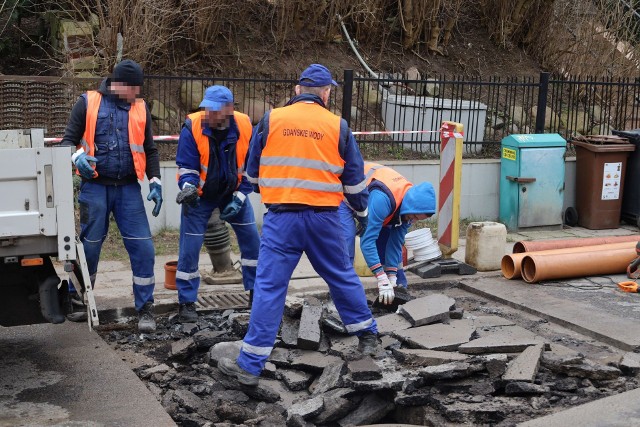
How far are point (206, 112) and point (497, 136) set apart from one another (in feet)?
23.1

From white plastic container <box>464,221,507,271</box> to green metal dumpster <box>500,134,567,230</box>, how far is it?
7.35ft

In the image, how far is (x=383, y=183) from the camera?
6.97m

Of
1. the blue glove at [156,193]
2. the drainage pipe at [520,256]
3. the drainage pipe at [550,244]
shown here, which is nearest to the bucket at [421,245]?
the drainage pipe at [520,256]

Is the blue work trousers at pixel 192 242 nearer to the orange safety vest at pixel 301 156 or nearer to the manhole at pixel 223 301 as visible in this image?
the manhole at pixel 223 301

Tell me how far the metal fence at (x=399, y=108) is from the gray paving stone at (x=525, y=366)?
573cm

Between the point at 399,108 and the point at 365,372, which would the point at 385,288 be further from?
the point at 399,108

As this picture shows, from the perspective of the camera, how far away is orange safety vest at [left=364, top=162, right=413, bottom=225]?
22.8ft

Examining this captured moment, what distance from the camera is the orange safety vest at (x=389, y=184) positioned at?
6.94 m

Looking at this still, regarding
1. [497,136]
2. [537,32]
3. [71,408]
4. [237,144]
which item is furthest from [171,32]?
[71,408]

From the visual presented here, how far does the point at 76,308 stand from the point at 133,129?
1.44 m

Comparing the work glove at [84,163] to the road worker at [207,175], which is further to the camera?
the road worker at [207,175]

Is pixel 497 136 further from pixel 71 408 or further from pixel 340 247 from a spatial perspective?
pixel 71 408

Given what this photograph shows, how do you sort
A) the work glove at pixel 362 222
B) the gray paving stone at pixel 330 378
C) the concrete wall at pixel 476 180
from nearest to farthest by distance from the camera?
the gray paving stone at pixel 330 378 → the work glove at pixel 362 222 → the concrete wall at pixel 476 180

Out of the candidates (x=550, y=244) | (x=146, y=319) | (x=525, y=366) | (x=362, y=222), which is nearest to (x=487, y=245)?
(x=550, y=244)
